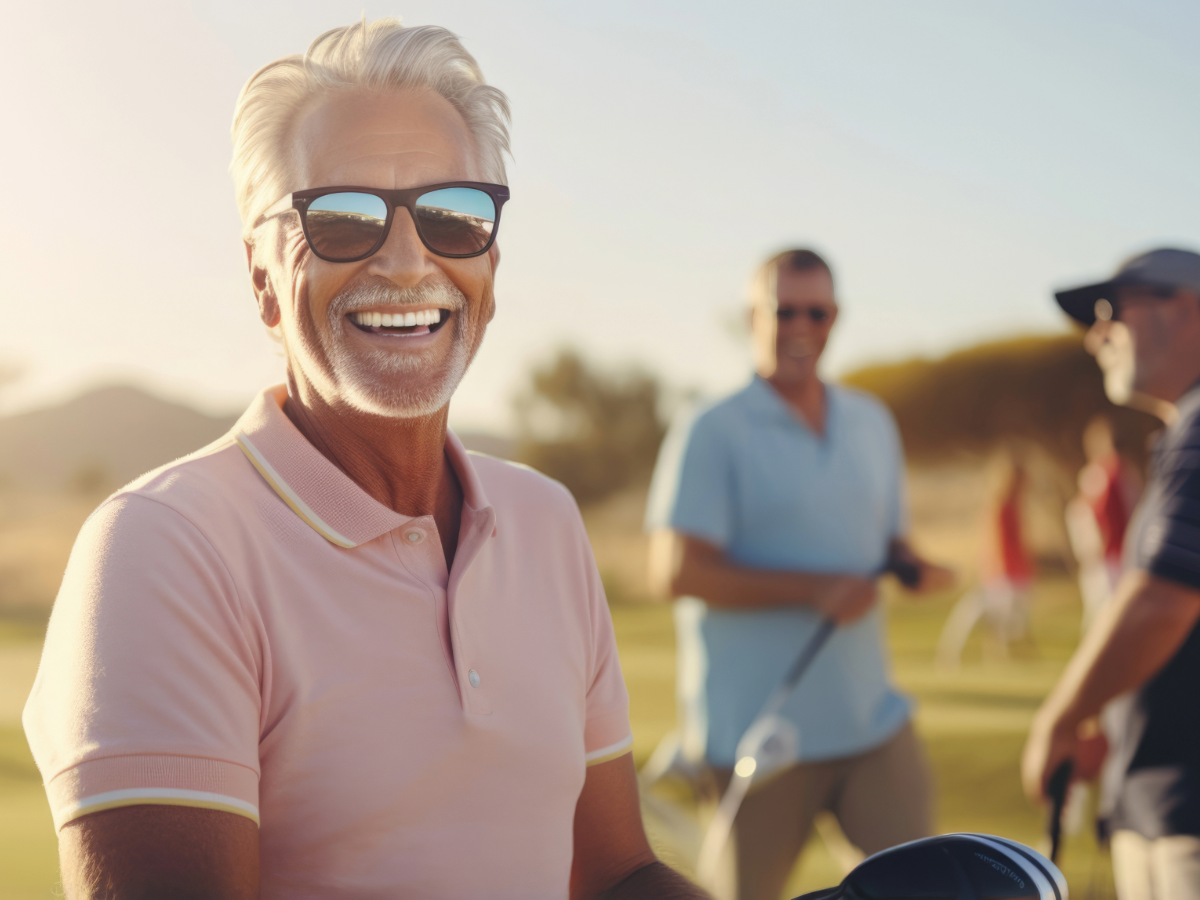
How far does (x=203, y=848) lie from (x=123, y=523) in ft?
1.11

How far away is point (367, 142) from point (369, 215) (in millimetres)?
95

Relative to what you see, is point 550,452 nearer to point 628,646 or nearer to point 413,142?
point 628,646

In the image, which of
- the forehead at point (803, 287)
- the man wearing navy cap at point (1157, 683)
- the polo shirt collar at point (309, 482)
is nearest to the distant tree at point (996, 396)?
the forehead at point (803, 287)

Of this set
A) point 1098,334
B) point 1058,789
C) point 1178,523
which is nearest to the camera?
point 1178,523

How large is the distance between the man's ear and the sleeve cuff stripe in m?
0.70

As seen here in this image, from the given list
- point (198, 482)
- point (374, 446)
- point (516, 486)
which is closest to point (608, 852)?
point (516, 486)

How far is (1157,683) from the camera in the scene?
7.75 feet

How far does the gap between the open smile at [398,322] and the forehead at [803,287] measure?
2002 millimetres

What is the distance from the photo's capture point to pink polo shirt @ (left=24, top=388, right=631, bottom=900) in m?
1.10

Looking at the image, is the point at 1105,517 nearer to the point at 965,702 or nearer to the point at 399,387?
the point at 965,702

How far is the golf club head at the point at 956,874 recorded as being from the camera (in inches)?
44.2

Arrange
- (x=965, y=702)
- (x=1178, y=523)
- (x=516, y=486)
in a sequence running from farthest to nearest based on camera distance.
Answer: (x=965, y=702) → (x=1178, y=523) → (x=516, y=486)

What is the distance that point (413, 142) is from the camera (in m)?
1.47

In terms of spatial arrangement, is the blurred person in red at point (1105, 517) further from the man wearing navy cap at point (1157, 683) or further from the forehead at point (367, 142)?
the forehead at point (367, 142)
